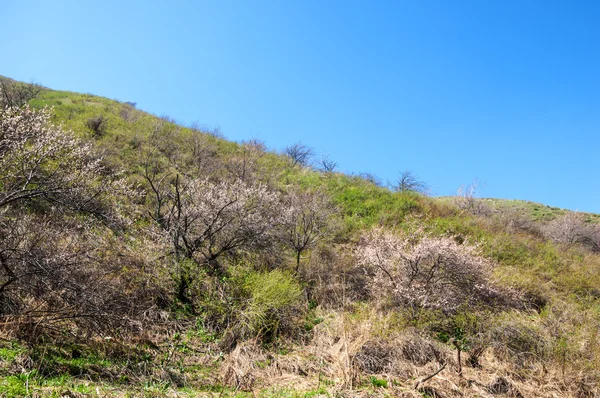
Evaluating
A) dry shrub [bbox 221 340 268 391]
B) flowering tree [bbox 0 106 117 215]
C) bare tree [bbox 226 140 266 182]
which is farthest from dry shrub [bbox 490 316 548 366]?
bare tree [bbox 226 140 266 182]

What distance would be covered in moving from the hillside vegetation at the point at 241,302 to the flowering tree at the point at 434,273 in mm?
44

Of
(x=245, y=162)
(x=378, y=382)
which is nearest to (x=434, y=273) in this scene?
(x=378, y=382)

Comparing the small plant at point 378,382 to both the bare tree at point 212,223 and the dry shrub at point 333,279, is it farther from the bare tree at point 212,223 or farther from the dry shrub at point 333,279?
the bare tree at point 212,223

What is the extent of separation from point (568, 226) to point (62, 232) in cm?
2887

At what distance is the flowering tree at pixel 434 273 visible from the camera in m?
9.32

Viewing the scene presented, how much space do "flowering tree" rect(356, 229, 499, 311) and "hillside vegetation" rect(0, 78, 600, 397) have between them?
44mm

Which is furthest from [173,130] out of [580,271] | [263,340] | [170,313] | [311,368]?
[580,271]

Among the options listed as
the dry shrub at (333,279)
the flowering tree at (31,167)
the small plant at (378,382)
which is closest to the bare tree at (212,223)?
the dry shrub at (333,279)

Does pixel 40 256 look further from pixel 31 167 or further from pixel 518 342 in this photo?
pixel 518 342

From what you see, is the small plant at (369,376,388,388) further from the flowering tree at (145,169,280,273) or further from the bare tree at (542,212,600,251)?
the bare tree at (542,212,600,251)

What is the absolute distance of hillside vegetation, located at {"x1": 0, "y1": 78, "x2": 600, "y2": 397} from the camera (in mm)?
5715

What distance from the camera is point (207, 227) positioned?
9.51 metres

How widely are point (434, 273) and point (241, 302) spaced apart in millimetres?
5900

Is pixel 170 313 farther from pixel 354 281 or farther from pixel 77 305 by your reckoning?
pixel 354 281
